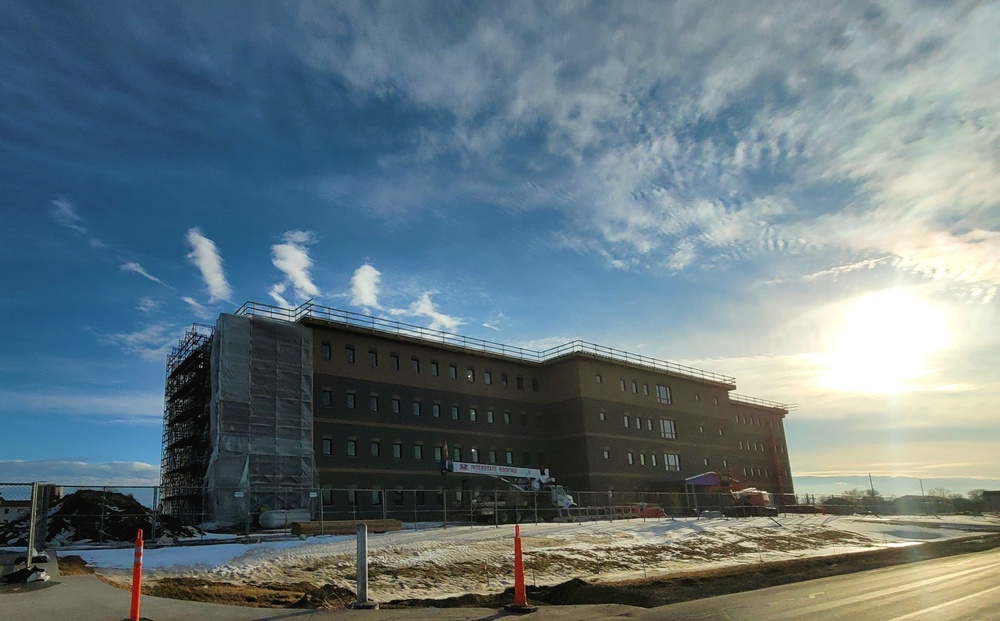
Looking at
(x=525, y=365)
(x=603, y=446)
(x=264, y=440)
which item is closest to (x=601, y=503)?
(x=603, y=446)

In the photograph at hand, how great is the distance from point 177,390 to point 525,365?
90.8ft

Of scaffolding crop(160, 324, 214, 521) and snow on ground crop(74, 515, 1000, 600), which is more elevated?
scaffolding crop(160, 324, 214, 521)

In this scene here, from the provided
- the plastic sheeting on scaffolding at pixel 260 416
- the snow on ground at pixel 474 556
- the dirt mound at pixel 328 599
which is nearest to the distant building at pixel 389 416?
the plastic sheeting on scaffolding at pixel 260 416

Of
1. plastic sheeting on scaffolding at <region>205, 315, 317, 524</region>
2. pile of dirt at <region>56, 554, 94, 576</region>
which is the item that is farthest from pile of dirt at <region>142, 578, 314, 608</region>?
plastic sheeting on scaffolding at <region>205, 315, 317, 524</region>

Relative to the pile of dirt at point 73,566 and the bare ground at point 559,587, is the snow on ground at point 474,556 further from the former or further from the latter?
the pile of dirt at point 73,566

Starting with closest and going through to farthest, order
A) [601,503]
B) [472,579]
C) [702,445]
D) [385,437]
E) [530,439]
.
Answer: [472,579], [385,437], [601,503], [530,439], [702,445]

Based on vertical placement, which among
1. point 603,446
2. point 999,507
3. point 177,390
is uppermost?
point 177,390

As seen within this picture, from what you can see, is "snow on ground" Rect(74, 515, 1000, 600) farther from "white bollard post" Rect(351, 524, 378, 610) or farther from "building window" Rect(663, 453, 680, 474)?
"building window" Rect(663, 453, 680, 474)

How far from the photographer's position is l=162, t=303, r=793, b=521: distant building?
142 ft

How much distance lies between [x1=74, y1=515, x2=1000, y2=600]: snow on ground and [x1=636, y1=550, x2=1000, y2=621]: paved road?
557 centimetres

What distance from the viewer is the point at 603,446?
5997 centimetres

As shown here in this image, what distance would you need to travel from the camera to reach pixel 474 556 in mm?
22672

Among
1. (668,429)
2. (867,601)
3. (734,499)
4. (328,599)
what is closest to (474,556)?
(328,599)

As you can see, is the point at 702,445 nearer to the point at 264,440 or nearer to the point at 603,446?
the point at 603,446
